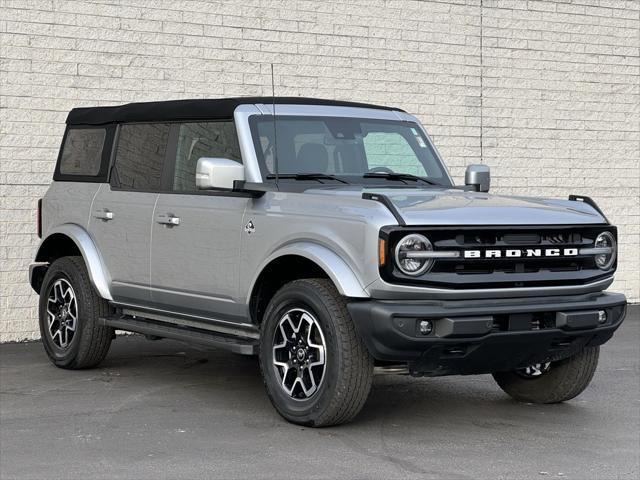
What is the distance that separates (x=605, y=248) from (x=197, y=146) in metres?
2.80

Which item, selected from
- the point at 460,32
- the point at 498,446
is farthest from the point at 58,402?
the point at 460,32

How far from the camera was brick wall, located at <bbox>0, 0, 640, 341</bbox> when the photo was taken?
1114 cm

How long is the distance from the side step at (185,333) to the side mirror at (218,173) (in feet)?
3.23

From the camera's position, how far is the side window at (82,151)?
30.8 feet

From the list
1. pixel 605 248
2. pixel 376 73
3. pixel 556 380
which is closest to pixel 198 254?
pixel 556 380

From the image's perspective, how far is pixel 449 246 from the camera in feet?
22.2

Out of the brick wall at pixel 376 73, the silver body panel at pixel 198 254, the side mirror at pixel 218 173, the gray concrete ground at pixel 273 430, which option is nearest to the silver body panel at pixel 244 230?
the silver body panel at pixel 198 254

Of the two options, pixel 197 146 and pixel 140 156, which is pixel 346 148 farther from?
pixel 140 156

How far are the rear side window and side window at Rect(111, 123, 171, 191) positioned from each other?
15 centimetres

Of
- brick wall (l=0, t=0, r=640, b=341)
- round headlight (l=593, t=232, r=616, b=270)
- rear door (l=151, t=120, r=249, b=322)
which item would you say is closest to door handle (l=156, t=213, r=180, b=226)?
rear door (l=151, t=120, r=249, b=322)

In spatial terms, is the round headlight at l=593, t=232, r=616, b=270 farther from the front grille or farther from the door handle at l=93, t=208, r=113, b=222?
the door handle at l=93, t=208, r=113, b=222

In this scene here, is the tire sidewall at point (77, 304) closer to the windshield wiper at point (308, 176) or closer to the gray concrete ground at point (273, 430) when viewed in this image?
the gray concrete ground at point (273, 430)

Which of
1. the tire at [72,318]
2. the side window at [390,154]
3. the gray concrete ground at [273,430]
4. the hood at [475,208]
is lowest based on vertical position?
the gray concrete ground at [273,430]

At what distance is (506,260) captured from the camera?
22.8 ft
